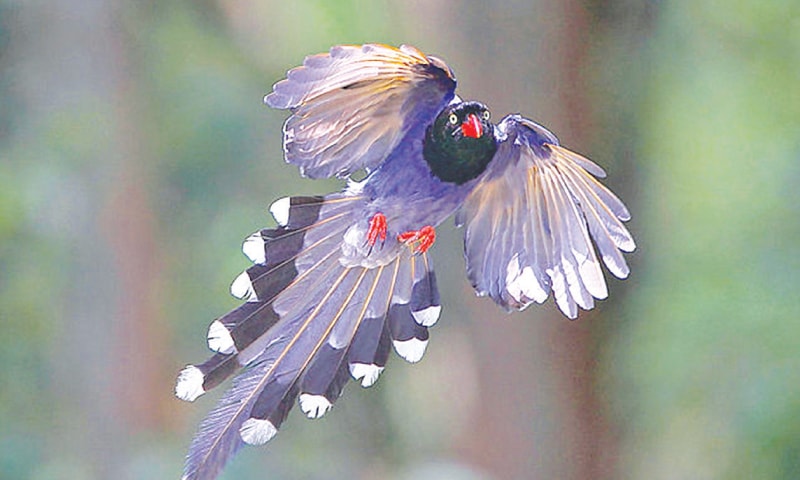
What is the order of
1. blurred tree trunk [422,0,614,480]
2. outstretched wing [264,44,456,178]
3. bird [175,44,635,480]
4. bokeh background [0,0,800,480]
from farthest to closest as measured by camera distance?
bokeh background [0,0,800,480]
blurred tree trunk [422,0,614,480]
bird [175,44,635,480]
outstretched wing [264,44,456,178]

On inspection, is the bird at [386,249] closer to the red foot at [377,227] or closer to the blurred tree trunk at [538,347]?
the red foot at [377,227]

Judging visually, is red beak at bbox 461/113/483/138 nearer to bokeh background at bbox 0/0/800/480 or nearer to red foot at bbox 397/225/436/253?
red foot at bbox 397/225/436/253

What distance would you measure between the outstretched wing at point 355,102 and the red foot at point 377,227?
0.16 ft

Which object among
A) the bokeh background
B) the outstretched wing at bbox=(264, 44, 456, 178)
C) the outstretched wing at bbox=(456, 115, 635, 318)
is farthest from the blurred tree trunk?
the outstretched wing at bbox=(264, 44, 456, 178)

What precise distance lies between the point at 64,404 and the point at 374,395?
0.98m

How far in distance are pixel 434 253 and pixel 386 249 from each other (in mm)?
1238

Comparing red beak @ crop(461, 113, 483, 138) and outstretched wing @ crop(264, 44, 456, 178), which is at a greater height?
outstretched wing @ crop(264, 44, 456, 178)

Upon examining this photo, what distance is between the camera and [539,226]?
100 cm

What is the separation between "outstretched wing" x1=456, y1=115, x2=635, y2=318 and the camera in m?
0.95

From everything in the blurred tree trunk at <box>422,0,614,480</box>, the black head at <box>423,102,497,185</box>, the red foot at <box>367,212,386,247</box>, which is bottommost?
the blurred tree trunk at <box>422,0,614,480</box>

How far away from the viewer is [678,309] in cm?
324

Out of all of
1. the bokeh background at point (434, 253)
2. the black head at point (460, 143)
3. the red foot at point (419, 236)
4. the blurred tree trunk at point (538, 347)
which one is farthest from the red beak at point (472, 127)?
the bokeh background at point (434, 253)

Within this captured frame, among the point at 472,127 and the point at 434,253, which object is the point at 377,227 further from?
the point at 434,253

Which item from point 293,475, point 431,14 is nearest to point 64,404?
point 293,475
